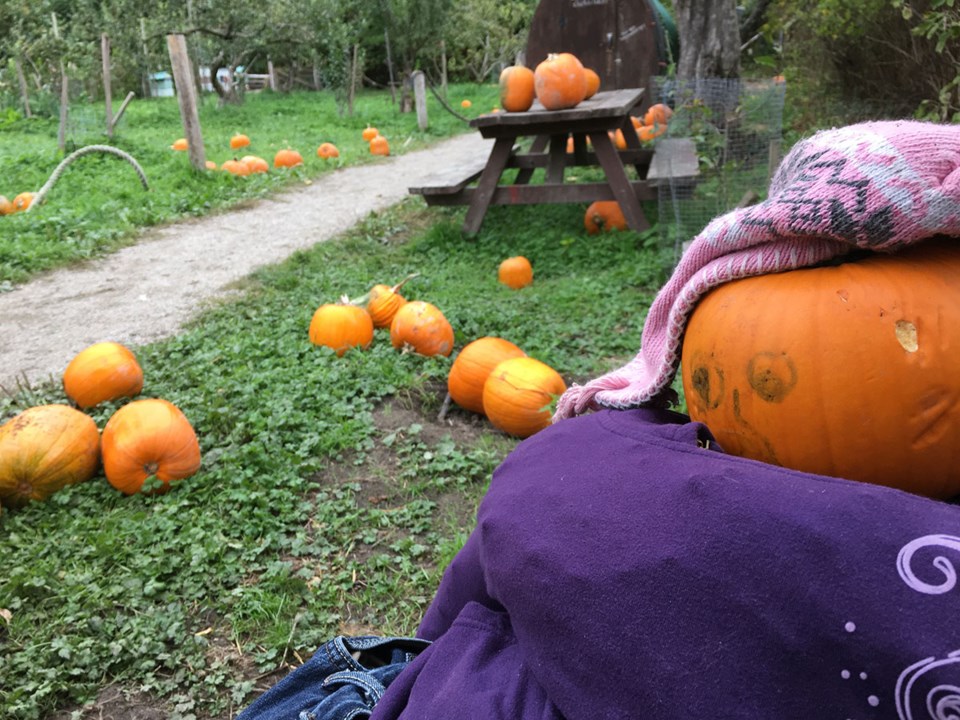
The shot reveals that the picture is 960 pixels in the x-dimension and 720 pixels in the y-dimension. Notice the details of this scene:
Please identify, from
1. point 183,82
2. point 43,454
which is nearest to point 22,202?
point 183,82

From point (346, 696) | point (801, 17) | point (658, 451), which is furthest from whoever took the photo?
point (801, 17)

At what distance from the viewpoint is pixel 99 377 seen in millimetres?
3650

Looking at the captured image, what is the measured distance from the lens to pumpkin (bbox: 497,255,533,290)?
A: 227 inches

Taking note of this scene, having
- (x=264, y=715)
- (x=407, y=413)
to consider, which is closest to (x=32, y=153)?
(x=407, y=413)

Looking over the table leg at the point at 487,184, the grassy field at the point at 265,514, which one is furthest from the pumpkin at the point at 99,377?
the table leg at the point at 487,184

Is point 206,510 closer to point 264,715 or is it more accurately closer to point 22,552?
point 22,552

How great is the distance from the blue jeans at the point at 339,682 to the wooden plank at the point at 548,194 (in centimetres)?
545

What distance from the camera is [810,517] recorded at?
0.89m

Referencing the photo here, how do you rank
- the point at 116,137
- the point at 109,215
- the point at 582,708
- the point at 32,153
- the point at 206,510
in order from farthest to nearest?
the point at 116,137 → the point at 32,153 → the point at 109,215 → the point at 206,510 → the point at 582,708

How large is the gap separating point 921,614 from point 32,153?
41.0ft

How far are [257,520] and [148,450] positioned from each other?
0.54 m

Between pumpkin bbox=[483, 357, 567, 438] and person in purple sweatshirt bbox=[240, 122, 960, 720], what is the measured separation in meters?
2.11

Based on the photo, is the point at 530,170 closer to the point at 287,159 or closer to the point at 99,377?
the point at 287,159

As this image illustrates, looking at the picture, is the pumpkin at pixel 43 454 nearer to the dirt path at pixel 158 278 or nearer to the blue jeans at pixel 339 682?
the dirt path at pixel 158 278
